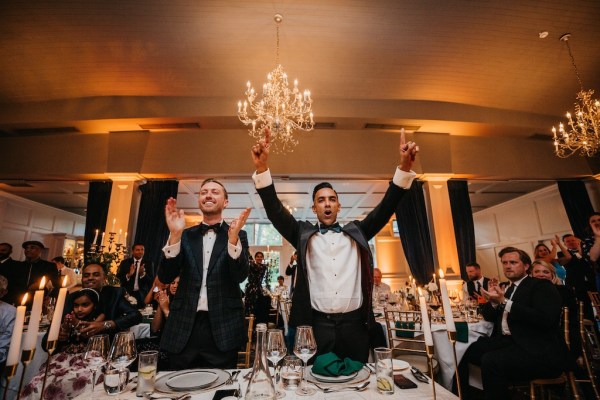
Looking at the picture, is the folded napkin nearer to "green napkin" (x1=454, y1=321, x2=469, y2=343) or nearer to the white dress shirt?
the white dress shirt

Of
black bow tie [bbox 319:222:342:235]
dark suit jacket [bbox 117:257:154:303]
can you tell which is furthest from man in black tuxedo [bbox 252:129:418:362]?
dark suit jacket [bbox 117:257:154:303]

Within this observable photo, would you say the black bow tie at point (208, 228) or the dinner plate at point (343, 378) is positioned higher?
the black bow tie at point (208, 228)

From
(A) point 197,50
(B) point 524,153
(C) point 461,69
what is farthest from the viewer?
(B) point 524,153

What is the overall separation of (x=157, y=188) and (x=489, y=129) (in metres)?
7.15

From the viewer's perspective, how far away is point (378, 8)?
12.6 ft

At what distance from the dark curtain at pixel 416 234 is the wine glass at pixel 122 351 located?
19.6 ft

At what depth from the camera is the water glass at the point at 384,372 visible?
3.35 feet

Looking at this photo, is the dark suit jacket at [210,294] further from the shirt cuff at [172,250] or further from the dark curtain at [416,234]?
the dark curtain at [416,234]

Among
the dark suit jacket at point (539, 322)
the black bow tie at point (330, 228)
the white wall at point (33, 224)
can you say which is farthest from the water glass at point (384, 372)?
the white wall at point (33, 224)

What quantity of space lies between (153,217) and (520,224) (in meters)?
9.83

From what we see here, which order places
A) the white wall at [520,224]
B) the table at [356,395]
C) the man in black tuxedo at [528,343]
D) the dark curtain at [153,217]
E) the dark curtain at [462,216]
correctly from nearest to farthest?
the table at [356,395] → the man in black tuxedo at [528,343] → the dark curtain at [153,217] → the dark curtain at [462,216] → the white wall at [520,224]

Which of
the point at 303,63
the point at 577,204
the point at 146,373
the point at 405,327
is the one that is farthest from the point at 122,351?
the point at 577,204

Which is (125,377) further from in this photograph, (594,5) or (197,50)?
(594,5)

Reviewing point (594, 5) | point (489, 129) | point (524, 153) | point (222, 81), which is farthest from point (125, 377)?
point (524, 153)
